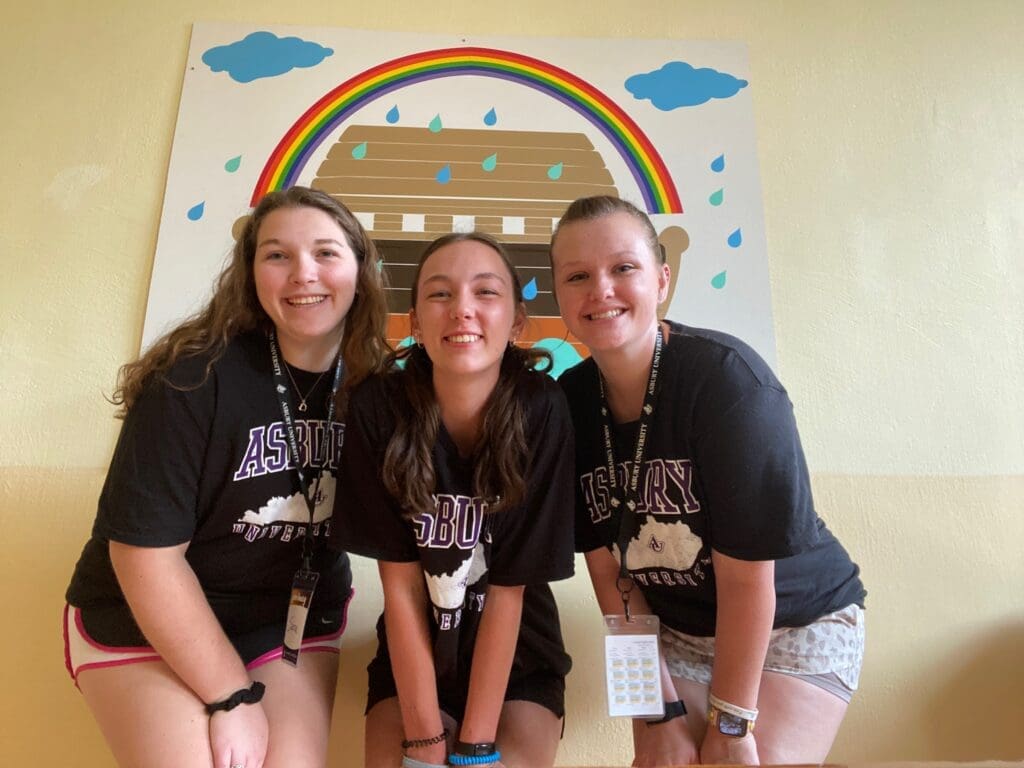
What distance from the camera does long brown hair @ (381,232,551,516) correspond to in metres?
0.93

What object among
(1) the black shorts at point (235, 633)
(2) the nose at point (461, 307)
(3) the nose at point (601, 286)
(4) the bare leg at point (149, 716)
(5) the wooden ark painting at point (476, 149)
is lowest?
(4) the bare leg at point (149, 716)

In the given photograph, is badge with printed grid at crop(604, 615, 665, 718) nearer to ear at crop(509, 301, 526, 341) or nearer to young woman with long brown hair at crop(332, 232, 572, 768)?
young woman with long brown hair at crop(332, 232, 572, 768)

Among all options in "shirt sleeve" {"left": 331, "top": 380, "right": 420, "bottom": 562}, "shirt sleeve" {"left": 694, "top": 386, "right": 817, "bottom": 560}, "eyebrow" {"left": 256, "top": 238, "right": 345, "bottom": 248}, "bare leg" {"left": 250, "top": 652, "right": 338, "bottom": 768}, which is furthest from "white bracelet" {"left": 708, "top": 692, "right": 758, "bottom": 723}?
"eyebrow" {"left": 256, "top": 238, "right": 345, "bottom": 248}

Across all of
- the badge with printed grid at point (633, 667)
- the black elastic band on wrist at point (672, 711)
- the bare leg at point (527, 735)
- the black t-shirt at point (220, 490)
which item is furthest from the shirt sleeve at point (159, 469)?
the black elastic band on wrist at point (672, 711)

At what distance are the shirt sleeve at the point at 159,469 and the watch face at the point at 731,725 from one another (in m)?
0.90

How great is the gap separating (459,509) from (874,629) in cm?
109

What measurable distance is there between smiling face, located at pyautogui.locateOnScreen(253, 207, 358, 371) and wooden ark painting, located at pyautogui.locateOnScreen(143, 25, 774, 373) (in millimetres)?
391

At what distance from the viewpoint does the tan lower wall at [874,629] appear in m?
1.27

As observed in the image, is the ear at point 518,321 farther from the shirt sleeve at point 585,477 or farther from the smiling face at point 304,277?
the smiling face at point 304,277

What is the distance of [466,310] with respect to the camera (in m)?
0.94

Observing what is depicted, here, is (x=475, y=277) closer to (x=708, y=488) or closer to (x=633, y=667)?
(x=708, y=488)

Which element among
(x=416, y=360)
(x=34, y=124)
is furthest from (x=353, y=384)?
(x=34, y=124)

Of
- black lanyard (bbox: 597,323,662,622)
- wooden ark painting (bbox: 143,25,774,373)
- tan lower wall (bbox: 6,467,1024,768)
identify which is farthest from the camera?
wooden ark painting (bbox: 143,25,774,373)

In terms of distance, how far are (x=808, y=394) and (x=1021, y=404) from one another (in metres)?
0.57
